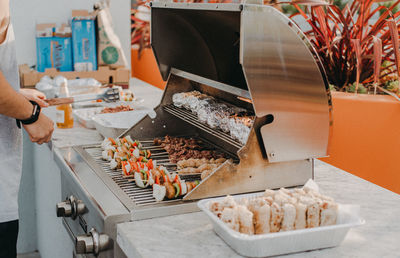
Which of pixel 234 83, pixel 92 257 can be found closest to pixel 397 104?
pixel 234 83

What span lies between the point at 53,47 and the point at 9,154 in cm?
191

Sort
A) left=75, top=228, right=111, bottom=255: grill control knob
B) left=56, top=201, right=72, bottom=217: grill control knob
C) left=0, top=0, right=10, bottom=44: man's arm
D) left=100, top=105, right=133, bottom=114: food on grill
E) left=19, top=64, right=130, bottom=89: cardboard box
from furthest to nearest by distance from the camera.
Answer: left=19, top=64, right=130, bottom=89: cardboard box → left=100, top=105, right=133, bottom=114: food on grill → left=56, top=201, right=72, bottom=217: grill control knob → left=0, top=0, right=10, bottom=44: man's arm → left=75, top=228, right=111, bottom=255: grill control knob

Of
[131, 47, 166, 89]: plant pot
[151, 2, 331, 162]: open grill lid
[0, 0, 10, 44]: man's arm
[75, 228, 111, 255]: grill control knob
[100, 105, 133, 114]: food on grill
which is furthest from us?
[131, 47, 166, 89]: plant pot

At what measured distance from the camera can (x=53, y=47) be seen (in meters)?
3.56

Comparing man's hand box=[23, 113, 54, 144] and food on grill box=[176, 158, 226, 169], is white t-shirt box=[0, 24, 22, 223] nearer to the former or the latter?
man's hand box=[23, 113, 54, 144]

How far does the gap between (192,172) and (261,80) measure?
0.47m

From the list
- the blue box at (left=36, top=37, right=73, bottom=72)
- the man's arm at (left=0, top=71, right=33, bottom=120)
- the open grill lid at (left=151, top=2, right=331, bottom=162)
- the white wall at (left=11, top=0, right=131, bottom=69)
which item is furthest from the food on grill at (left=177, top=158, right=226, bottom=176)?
the white wall at (left=11, top=0, right=131, bottom=69)

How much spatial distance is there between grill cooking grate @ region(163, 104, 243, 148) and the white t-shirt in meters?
0.64

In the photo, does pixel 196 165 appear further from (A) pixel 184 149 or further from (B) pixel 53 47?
(B) pixel 53 47

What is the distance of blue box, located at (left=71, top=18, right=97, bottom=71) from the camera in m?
3.57

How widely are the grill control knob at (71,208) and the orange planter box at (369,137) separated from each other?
1.33 metres

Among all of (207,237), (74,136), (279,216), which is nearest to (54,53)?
(74,136)

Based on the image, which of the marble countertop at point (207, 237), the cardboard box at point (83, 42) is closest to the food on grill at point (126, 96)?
the cardboard box at point (83, 42)

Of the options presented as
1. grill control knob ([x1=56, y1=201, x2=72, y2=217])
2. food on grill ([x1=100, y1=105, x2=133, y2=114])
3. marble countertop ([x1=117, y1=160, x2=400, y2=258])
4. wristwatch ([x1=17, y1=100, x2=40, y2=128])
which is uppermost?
wristwatch ([x1=17, y1=100, x2=40, y2=128])
